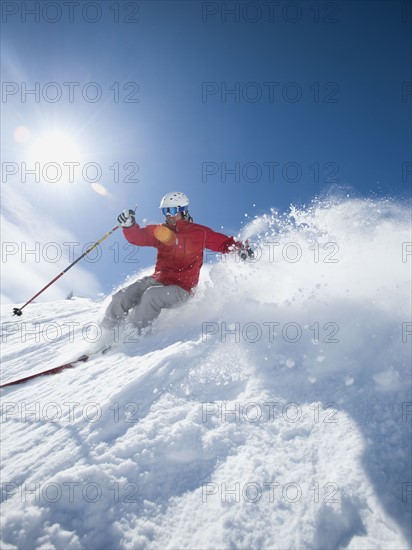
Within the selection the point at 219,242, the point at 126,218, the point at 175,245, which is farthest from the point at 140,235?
the point at 219,242

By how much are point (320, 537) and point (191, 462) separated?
919 millimetres

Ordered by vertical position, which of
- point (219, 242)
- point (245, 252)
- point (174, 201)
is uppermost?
point (174, 201)

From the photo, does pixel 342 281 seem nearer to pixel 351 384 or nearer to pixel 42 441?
pixel 351 384

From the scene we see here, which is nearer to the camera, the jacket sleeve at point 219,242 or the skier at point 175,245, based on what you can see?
the skier at point 175,245

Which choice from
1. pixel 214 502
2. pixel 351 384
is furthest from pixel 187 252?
pixel 214 502

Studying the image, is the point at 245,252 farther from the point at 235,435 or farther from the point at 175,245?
the point at 235,435

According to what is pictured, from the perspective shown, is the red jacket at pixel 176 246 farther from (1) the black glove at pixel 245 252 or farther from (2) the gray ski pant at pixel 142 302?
(1) the black glove at pixel 245 252

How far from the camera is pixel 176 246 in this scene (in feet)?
20.0

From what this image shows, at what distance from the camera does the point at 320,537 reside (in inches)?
67.0

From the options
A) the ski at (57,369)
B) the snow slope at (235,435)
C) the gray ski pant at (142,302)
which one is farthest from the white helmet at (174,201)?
the ski at (57,369)

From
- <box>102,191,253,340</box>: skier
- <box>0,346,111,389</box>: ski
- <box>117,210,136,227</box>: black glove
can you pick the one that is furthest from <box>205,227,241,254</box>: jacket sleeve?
<box>0,346,111,389</box>: ski

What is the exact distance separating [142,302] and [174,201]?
2402 mm

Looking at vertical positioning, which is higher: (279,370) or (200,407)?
(279,370)

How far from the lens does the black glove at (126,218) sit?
6.18m
